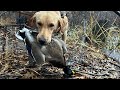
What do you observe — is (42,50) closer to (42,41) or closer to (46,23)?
(42,41)

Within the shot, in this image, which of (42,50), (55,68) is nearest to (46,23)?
(42,50)

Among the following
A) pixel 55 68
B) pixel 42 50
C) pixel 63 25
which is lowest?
pixel 55 68

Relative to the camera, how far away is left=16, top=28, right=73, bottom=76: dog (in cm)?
331

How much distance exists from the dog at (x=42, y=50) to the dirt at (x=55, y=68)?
45mm

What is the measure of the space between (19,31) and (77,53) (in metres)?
0.65

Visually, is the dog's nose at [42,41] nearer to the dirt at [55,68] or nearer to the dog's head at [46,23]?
the dog's head at [46,23]

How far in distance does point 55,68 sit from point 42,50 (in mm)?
237

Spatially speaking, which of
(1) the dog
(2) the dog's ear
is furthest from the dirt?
(2) the dog's ear

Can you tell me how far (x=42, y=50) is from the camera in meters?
3.33
